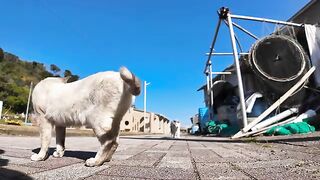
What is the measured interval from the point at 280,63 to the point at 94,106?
43.7 feet

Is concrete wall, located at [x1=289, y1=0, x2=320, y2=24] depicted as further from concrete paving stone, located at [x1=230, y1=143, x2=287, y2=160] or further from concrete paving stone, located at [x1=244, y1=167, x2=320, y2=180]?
concrete paving stone, located at [x1=244, y1=167, x2=320, y2=180]

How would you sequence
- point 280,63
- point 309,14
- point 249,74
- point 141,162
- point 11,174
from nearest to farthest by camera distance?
1. point 11,174
2. point 141,162
3. point 280,63
4. point 309,14
5. point 249,74

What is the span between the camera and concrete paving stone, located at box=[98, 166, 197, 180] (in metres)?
2.80

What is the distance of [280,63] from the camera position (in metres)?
14.8

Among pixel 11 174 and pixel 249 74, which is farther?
A: pixel 249 74

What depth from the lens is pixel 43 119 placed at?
4.39 meters

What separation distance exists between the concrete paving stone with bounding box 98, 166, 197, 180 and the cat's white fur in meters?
0.55

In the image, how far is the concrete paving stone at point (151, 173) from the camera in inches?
110

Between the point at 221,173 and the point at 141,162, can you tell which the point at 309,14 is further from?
the point at 221,173

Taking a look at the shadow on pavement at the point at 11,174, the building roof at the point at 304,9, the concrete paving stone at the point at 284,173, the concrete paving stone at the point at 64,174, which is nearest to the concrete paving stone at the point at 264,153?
the concrete paving stone at the point at 284,173

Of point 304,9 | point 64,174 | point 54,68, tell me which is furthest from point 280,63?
point 54,68

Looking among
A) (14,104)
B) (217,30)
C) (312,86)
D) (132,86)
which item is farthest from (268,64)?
(14,104)

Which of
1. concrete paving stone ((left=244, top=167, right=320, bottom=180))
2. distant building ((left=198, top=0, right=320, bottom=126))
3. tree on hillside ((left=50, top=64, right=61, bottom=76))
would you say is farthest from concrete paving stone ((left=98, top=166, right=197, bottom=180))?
tree on hillside ((left=50, top=64, right=61, bottom=76))

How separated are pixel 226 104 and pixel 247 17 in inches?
459
